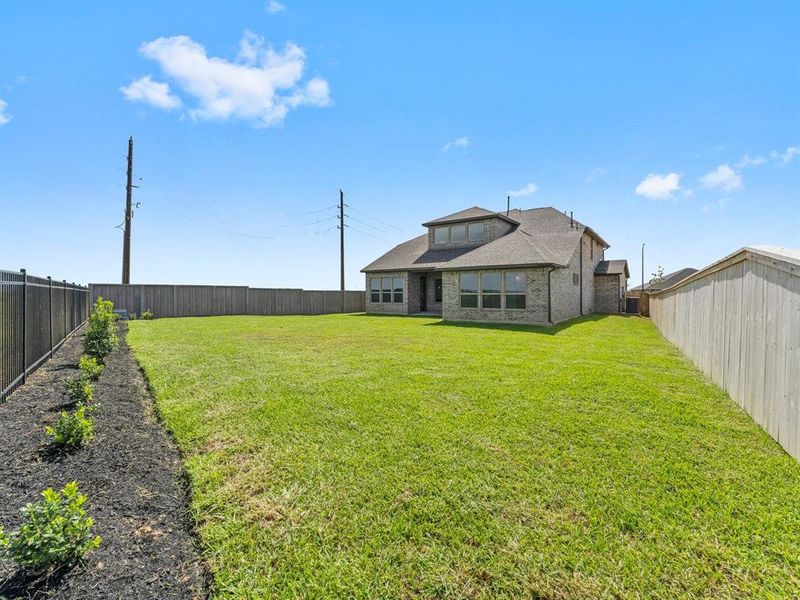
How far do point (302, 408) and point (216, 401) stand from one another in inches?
50.2

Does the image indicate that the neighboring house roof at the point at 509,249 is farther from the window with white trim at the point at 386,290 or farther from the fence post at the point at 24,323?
the fence post at the point at 24,323

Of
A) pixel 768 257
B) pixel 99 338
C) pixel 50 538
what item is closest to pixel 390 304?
pixel 99 338

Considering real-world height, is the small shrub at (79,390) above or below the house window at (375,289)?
below

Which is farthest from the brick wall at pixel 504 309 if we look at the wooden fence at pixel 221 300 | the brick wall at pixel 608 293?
the wooden fence at pixel 221 300

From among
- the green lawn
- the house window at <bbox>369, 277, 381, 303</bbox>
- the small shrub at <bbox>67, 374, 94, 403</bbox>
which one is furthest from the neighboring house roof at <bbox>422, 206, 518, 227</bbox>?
the small shrub at <bbox>67, 374, 94, 403</bbox>

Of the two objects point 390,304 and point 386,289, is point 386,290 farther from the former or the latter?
point 390,304

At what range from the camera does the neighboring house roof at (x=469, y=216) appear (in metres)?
19.9

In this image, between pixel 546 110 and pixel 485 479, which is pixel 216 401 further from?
pixel 546 110

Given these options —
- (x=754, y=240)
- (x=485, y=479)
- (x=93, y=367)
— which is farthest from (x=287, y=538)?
(x=754, y=240)

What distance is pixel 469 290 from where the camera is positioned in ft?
54.3

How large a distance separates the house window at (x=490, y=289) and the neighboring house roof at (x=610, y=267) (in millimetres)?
10406

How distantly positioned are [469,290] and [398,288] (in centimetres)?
628

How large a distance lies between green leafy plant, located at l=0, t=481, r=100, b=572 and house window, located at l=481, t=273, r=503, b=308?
15003 millimetres

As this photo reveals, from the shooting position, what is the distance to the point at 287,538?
232 cm
